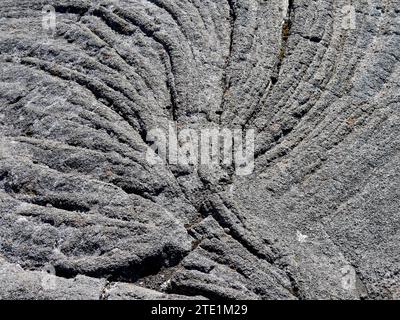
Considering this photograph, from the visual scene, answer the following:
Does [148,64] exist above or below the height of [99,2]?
below

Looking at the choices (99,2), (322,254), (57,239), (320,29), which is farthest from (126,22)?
(322,254)

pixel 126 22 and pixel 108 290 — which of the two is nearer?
pixel 108 290

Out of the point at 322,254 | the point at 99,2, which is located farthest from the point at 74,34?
the point at 322,254

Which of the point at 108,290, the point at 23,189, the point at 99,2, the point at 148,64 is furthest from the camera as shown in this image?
the point at 99,2

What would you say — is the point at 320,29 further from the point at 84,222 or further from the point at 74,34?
the point at 84,222

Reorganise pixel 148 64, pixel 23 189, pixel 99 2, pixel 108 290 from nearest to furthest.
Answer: pixel 108 290 → pixel 23 189 → pixel 148 64 → pixel 99 2

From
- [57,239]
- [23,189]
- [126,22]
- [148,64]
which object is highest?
[126,22]
